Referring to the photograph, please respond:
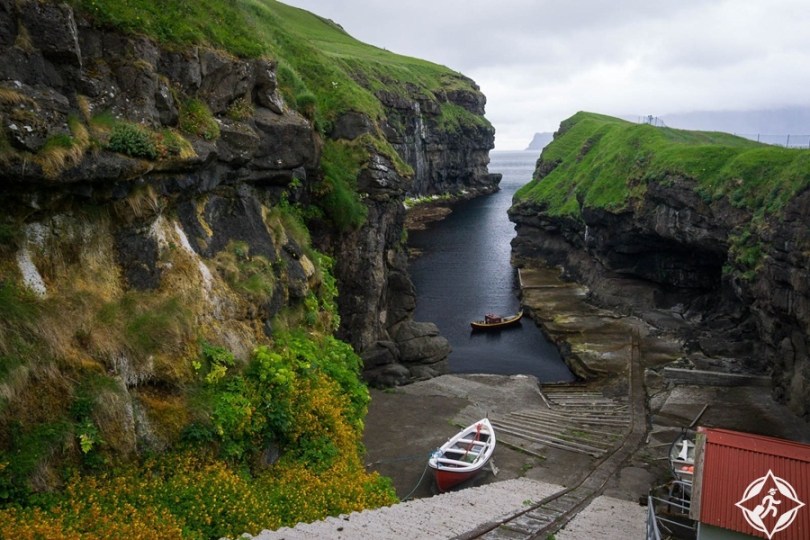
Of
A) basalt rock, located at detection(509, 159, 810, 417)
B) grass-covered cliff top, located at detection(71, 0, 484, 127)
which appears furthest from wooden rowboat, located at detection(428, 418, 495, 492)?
basalt rock, located at detection(509, 159, 810, 417)

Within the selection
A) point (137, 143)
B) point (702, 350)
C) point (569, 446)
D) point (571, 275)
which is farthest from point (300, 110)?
point (571, 275)

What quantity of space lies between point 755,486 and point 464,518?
871 cm

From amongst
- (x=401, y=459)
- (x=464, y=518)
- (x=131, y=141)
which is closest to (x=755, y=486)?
(x=464, y=518)

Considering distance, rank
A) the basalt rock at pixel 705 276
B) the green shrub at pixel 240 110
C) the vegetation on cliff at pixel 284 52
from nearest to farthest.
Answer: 1. the vegetation on cliff at pixel 284 52
2. the green shrub at pixel 240 110
3. the basalt rock at pixel 705 276

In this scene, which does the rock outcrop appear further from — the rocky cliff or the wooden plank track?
the rocky cliff

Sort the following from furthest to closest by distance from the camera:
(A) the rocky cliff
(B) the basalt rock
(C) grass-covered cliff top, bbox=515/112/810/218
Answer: (C) grass-covered cliff top, bbox=515/112/810/218 → (A) the rocky cliff → (B) the basalt rock

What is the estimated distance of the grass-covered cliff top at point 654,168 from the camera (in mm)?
51625

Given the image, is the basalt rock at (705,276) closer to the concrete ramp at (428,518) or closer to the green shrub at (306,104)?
the concrete ramp at (428,518)

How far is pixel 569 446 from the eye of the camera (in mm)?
32438

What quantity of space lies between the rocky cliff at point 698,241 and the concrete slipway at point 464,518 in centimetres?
2298

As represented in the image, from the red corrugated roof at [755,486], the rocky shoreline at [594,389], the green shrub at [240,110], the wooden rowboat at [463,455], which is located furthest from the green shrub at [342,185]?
the red corrugated roof at [755,486]

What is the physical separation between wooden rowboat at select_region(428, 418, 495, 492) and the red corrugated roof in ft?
38.7

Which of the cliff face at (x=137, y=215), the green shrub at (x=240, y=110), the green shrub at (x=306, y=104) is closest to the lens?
the cliff face at (x=137, y=215)

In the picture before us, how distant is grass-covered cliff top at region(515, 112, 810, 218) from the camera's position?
169 feet
